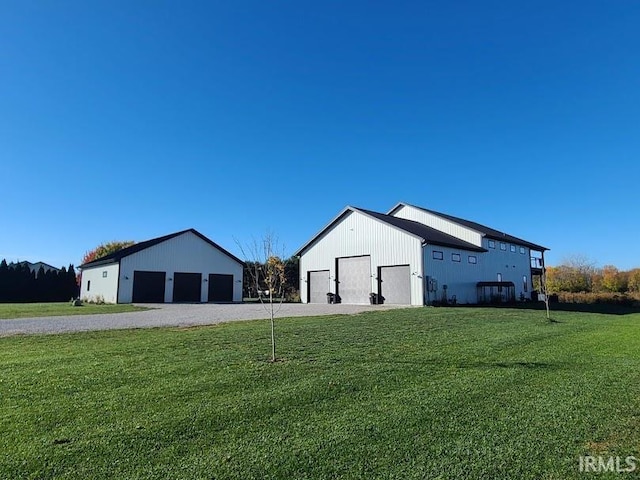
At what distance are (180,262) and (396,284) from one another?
18085mm

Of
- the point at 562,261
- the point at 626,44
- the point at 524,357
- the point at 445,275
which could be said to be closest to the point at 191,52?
the point at 524,357

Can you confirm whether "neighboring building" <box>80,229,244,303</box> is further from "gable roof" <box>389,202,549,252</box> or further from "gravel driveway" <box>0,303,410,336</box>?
"gable roof" <box>389,202,549,252</box>

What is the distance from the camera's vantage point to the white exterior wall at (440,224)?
94.6ft

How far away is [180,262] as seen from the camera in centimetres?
3148

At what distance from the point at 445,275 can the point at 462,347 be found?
56.6ft

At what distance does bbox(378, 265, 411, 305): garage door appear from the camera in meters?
23.5

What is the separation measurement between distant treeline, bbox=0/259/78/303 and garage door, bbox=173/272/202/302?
1958cm

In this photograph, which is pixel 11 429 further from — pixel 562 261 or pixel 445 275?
pixel 562 261

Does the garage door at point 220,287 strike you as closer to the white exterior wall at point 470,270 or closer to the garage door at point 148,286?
the garage door at point 148,286

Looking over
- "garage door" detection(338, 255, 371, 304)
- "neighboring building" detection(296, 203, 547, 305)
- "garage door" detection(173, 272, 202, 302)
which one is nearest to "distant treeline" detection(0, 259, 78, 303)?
"garage door" detection(173, 272, 202, 302)

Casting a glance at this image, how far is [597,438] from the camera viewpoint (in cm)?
349

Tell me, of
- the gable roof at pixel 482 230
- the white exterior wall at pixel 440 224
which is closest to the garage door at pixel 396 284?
the white exterior wall at pixel 440 224

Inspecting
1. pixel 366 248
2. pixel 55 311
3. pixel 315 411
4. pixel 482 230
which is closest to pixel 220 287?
pixel 55 311

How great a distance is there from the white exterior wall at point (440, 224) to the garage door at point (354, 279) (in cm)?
819
